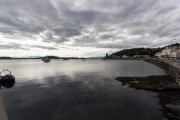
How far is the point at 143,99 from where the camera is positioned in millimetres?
30906

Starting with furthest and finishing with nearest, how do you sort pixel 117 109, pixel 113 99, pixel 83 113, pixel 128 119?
pixel 113 99 → pixel 117 109 → pixel 83 113 → pixel 128 119

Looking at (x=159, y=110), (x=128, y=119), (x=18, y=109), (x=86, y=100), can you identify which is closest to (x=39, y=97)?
(x=18, y=109)

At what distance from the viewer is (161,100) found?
29.6 m

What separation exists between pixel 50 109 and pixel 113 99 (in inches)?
508

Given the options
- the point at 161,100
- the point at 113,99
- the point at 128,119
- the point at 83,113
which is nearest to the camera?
the point at 128,119

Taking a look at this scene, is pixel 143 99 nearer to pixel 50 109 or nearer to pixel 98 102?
pixel 98 102

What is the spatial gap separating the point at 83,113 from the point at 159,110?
12315 millimetres

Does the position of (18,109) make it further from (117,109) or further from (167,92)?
(167,92)

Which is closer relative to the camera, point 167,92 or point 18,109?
point 18,109

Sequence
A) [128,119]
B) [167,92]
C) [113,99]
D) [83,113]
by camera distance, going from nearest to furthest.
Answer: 1. [128,119]
2. [83,113]
3. [113,99]
4. [167,92]

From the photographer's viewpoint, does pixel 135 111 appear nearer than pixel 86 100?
Yes

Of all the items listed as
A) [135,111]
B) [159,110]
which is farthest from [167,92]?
[135,111]

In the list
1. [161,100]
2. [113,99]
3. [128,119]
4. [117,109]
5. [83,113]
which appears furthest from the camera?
[113,99]

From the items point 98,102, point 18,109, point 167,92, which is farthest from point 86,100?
point 167,92
